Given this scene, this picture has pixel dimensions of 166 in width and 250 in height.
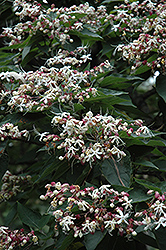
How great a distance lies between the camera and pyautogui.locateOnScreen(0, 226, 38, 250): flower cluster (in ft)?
4.99

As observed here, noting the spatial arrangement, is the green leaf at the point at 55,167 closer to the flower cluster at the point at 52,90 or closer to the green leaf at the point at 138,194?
the flower cluster at the point at 52,90

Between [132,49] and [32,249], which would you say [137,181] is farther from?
[132,49]

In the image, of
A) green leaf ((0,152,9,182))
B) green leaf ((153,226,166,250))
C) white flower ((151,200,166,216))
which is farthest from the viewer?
green leaf ((0,152,9,182))

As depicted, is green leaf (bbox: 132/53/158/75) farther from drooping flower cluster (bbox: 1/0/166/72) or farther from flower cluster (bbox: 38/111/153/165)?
flower cluster (bbox: 38/111/153/165)

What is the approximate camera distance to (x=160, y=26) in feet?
5.84

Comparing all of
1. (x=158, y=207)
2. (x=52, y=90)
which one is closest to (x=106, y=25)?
(x=52, y=90)

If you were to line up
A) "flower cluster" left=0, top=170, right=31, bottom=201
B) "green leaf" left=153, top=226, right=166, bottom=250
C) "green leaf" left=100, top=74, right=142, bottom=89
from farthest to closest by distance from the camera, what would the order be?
1. "flower cluster" left=0, top=170, right=31, bottom=201
2. "green leaf" left=100, top=74, right=142, bottom=89
3. "green leaf" left=153, top=226, right=166, bottom=250

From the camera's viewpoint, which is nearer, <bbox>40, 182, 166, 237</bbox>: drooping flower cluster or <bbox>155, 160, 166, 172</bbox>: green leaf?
<bbox>40, 182, 166, 237</bbox>: drooping flower cluster

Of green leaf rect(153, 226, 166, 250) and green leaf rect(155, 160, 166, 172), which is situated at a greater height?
green leaf rect(153, 226, 166, 250)

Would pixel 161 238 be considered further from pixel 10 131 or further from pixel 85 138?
pixel 10 131

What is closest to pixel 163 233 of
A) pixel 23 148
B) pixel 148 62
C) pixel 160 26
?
pixel 148 62

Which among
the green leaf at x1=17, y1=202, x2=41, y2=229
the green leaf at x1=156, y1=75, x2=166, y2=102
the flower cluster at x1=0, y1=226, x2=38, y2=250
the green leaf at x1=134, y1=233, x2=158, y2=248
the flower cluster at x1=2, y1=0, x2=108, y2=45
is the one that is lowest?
the green leaf at x1=17, y1=202, x2=41, y2=229

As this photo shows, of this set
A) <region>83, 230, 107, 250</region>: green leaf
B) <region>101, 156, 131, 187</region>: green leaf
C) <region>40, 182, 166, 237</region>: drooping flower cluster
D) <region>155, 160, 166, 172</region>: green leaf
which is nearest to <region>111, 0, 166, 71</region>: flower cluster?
<region>155, 160, 166, 172</region>: green leaf

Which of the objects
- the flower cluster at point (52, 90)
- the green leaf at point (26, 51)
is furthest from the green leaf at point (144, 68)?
the green leaf at point (26, 51)
